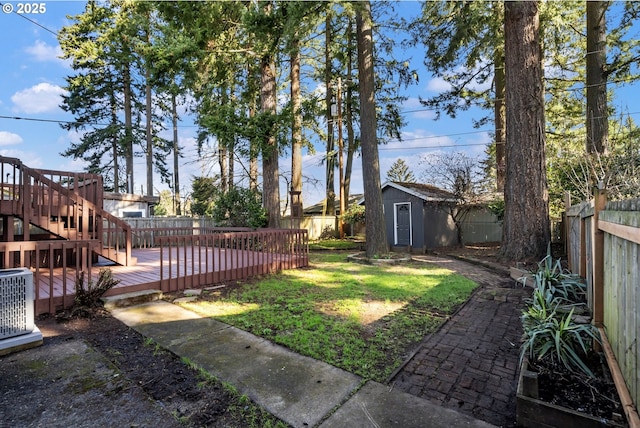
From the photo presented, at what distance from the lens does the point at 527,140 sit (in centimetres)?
784

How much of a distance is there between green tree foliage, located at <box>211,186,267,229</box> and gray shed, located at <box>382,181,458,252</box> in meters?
5.42

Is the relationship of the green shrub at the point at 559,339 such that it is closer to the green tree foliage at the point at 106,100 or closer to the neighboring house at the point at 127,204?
the neighboring house at the point at 127,204

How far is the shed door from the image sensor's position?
12680 millimetres

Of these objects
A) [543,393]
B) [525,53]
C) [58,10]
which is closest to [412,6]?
[525,53]

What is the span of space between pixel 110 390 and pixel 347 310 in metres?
2.82

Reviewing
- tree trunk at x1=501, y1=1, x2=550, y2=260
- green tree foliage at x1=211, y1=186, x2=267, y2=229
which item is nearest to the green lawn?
tree trunk at x1=501, y1=1, x2=550, y2=260

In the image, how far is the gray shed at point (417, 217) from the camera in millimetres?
12203

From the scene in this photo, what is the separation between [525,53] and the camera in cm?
786

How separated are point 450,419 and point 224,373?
5.73ft

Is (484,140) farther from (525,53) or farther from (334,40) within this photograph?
(525,53)

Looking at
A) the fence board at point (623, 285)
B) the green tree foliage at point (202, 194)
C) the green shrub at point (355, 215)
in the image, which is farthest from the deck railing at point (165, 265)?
the green tree foliage at point (202, 194)

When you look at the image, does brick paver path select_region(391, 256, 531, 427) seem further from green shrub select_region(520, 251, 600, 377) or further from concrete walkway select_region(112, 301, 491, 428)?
green shrub select_region(520, 251, 600, 377)

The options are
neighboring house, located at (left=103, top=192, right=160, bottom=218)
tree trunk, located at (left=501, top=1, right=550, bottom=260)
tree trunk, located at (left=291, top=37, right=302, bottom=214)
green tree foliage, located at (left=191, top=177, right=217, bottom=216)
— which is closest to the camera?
tree trunk, located at (left=501, top=1, right=550, bottom=260)

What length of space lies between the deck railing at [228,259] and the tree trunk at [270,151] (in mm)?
3418
